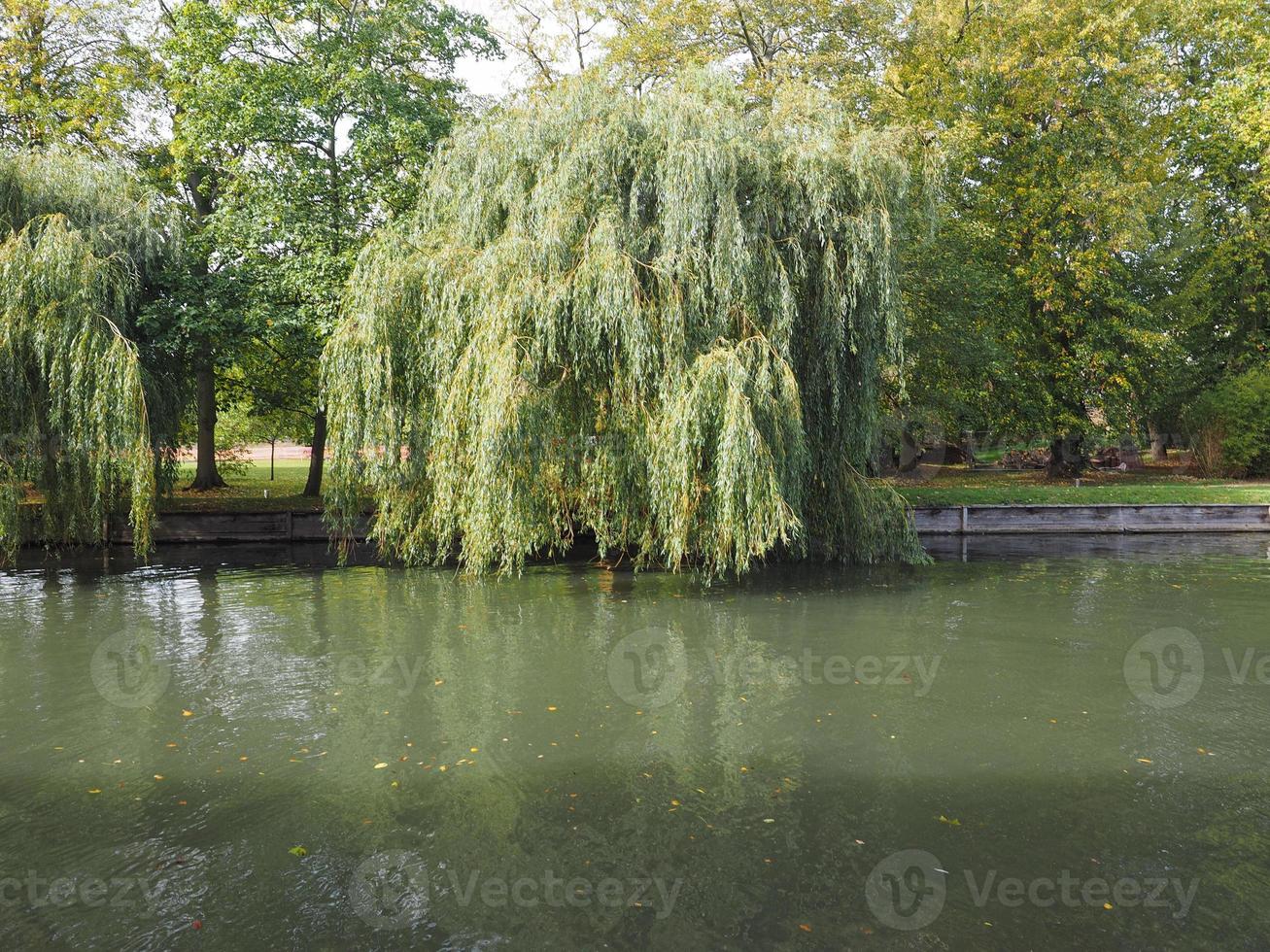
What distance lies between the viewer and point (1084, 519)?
21938 millimetres

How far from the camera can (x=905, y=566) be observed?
16.2m

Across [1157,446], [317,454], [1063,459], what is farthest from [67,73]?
[1157,446]

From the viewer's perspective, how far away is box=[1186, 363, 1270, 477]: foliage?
25.6 meters

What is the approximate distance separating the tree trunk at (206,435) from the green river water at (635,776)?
1105 cm

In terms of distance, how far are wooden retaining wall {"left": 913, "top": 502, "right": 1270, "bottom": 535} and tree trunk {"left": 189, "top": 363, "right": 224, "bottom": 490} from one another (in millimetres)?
17587

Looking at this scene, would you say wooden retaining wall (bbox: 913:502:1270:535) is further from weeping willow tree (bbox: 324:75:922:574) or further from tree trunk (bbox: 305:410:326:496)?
tree trunk (bbox: 305:410:326:496)

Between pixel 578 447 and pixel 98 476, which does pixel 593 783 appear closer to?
pixel 578 447

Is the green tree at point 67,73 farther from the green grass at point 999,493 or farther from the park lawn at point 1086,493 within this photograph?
the park lawn at point 1086,493

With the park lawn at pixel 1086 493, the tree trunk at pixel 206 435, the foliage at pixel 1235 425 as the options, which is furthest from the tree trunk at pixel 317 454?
the foliage at pixel 1235 425

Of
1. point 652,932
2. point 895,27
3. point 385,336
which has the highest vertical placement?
point 895,27

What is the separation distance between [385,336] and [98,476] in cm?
570

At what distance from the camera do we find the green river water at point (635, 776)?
15.6ft

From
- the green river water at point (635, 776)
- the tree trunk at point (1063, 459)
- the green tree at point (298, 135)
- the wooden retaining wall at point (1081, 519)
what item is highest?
the green tree at point (298, 135)

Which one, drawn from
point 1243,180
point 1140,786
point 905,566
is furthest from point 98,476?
point 1243,180
